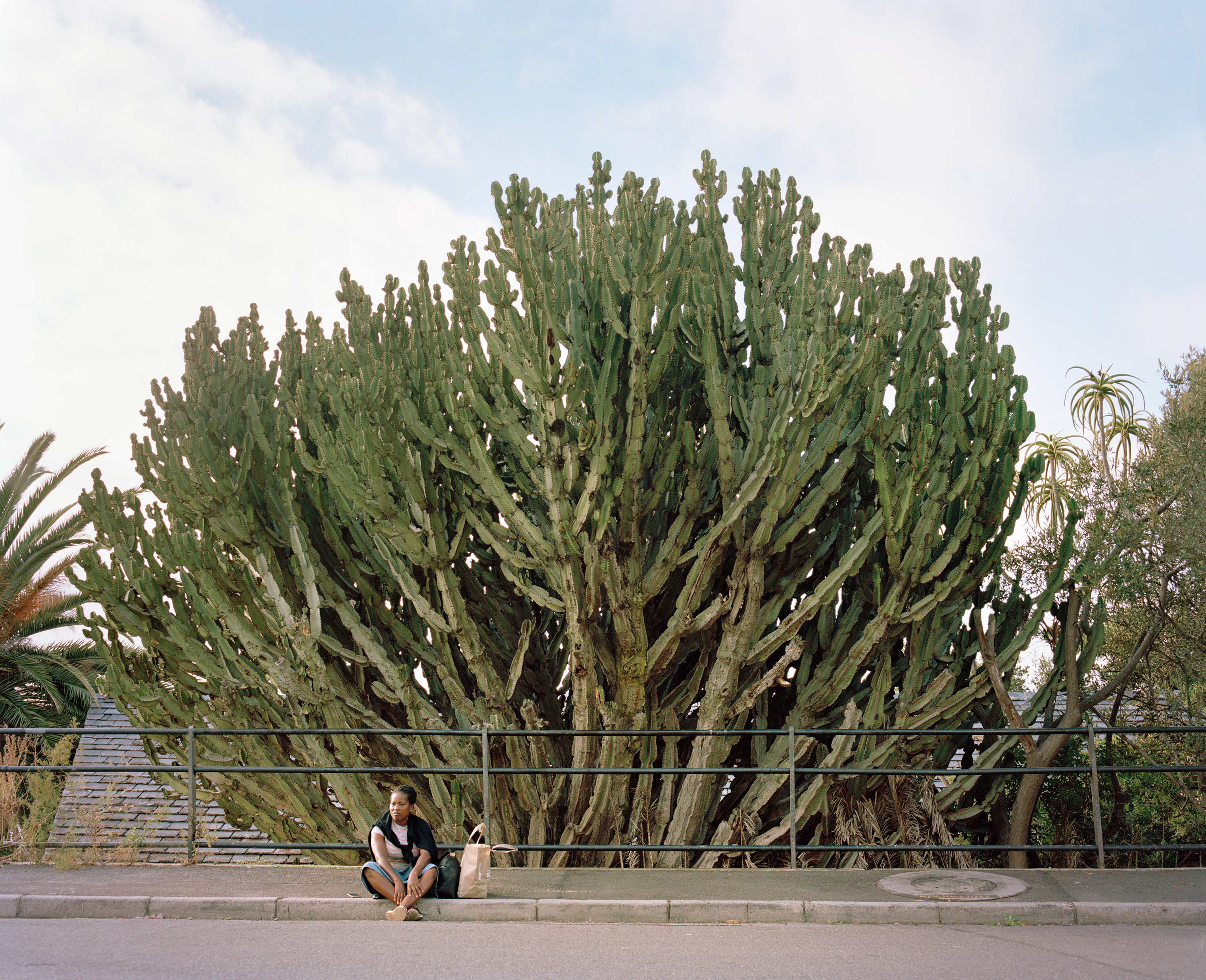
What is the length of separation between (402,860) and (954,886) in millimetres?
3858

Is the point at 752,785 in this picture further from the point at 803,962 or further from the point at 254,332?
the point at 254,332

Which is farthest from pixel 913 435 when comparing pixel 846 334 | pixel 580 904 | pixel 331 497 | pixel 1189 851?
pixel 1189 851

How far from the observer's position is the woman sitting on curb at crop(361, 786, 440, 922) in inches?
258

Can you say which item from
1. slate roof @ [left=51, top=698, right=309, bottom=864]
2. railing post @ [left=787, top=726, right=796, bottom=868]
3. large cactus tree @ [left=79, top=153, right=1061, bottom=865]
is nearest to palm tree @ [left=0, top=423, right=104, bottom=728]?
slate roof @ [left=51, top=698, right=309, bottom=864]

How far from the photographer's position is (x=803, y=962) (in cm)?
539

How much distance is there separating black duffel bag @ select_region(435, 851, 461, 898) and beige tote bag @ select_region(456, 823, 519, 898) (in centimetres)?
3

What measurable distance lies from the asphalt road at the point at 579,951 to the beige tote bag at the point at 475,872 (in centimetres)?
26

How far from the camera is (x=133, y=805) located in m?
13.3

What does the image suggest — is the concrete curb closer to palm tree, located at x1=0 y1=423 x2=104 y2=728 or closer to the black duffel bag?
the black duffel bag

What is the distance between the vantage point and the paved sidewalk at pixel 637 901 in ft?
21.1

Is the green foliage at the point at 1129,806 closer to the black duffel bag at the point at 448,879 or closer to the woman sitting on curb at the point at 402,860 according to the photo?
the black duffel bag at the point at 448,879

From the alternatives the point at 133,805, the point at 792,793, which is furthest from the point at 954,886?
the point at 133,805

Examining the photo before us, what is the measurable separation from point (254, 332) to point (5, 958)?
7.08m

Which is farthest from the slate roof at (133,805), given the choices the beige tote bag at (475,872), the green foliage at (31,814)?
the beige tote bag at (475,872)
